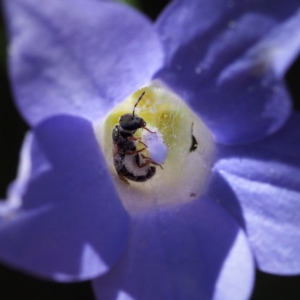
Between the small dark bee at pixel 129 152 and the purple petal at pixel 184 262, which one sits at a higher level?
the small dark bee at pixel 129 152

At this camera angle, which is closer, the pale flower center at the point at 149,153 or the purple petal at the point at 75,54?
the purple petal at the point at 75,54

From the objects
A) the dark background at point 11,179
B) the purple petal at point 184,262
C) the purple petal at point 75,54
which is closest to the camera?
the purple petal at point 75,54

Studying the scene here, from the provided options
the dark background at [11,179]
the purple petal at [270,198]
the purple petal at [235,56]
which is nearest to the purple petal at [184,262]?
the purple petal at [270,198]

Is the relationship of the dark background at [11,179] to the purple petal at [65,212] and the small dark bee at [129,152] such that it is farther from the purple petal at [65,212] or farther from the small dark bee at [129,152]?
the purple petal at [65,212]

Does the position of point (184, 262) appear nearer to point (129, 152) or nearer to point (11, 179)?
point (129, 152)

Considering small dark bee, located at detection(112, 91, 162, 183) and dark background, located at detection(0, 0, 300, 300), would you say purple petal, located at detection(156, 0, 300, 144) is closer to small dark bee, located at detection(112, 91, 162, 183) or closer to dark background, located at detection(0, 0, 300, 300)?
small dark bee, located at detection(112, 91, 162, 183)

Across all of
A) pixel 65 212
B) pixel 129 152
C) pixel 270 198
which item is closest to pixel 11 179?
pixel 129 152
